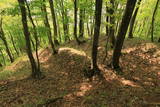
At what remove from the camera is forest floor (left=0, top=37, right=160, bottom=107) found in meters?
5.96

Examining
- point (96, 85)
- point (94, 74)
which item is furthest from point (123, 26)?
point (96, 85)

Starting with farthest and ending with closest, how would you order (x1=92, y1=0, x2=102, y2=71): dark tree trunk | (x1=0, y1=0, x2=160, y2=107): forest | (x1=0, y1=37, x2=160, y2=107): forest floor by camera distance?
(x1=92, y1=0, x2=102, y2=71): dark tree trunk < (x1=0, y1=0, x2=160, y2=107): forest < (x1=0, y1=37, x2=160, y2=107): forest floor

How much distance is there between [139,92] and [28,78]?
7369 mm

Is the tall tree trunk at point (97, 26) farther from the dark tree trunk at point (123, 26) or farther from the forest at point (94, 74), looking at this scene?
the dark tree trunk at point (123, 26)

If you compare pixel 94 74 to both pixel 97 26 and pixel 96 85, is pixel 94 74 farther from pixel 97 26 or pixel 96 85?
pixel 97 26

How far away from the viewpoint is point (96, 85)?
7.26 m

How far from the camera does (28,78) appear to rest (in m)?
9.24

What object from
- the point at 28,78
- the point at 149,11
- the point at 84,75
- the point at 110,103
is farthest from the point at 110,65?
the point at 149,11

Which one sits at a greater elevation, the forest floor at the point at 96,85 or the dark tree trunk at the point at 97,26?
the dark tree trunk at the point at 97,26

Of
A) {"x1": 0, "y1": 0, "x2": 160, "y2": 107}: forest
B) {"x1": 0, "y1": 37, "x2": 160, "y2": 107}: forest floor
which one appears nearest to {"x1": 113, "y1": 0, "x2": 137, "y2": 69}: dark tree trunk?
{"x1": 0, "y1": 0, "x2": 160, "y2": 107}: forest

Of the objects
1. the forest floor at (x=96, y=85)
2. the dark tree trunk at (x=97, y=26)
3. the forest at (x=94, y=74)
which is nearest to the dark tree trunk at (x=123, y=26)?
the forest at (x=94, y=74)

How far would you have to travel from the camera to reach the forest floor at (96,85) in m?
5.96

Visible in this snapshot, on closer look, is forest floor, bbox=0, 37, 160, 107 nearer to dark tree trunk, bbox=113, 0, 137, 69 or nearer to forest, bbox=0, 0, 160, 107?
forest, bbox=0, 0, 160, 107

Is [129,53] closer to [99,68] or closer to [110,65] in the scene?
[110,65]
